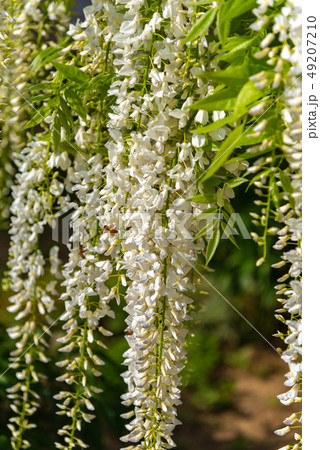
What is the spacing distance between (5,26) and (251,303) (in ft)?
9.55

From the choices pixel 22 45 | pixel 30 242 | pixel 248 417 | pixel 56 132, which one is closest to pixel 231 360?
pixel 248 417

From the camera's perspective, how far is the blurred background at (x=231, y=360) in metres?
2.69

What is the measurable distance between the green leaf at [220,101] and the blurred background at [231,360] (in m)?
1.49

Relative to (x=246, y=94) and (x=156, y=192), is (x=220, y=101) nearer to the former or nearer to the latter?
A: (x=246, y=94)

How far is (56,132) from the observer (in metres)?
1.04

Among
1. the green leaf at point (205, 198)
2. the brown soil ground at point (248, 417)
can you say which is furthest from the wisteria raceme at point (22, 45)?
the brown soil ground at point (248, 417)

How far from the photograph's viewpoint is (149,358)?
93cm

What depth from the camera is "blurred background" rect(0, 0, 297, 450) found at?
2.69 meters

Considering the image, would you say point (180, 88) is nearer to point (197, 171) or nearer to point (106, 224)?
point (197, 171)

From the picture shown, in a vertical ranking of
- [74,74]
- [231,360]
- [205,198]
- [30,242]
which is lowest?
[231,360]

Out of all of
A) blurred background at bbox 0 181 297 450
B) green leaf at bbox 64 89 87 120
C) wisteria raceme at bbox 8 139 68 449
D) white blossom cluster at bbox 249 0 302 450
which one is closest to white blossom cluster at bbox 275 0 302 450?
white blossom cluster at bbox 249 0 302 450

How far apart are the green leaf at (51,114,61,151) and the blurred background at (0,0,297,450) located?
49.3 inches

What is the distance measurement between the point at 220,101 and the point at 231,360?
3.28 meters
